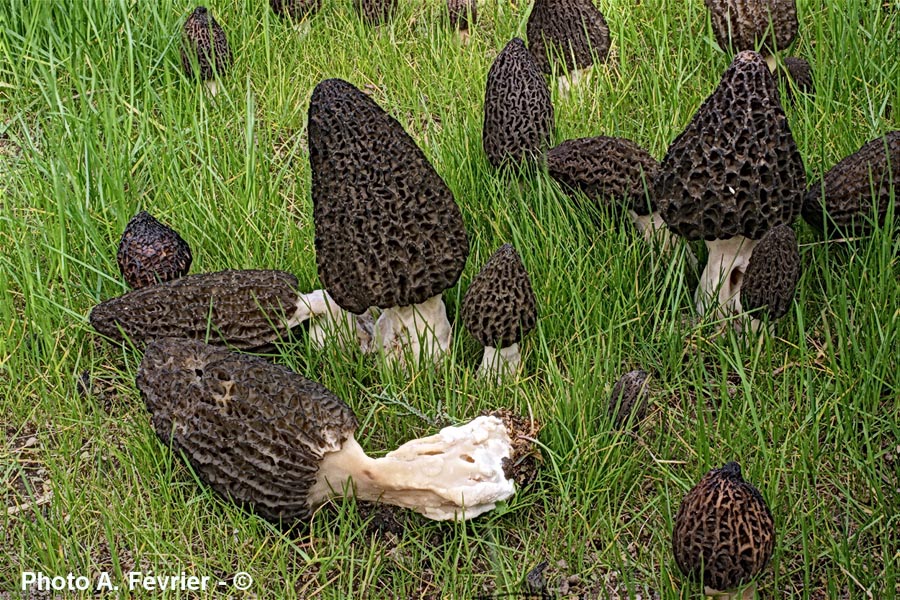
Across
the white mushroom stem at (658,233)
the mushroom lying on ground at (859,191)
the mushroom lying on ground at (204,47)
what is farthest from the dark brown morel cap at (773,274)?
the mushroom lying on ground at (204,47)

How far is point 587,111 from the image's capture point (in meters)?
4.83

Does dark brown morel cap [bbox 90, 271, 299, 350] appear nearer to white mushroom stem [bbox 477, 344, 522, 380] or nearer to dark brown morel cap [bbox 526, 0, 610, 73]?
white mushroom stem [bbox 477, 344, 522, 380]

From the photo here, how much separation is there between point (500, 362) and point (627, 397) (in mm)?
500

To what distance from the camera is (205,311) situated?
3758 millimetres

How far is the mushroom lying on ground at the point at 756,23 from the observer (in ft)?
15.5

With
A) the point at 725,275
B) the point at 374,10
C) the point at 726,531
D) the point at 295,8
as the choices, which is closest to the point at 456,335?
the point at 725,275

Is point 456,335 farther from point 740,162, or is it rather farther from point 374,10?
point 374,10

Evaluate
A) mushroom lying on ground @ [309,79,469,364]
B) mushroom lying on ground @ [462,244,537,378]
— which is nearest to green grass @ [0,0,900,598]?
mushroom lying on ground @ [462,244,537,378]

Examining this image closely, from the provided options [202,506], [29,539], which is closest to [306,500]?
[202,506]

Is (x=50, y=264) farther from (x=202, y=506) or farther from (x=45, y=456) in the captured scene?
(x=202, y=506)

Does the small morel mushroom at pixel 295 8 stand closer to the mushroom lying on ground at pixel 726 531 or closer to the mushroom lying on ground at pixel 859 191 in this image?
the mushroom lying on ground at pixel 859 191

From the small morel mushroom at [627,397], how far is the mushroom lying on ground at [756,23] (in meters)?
1.97

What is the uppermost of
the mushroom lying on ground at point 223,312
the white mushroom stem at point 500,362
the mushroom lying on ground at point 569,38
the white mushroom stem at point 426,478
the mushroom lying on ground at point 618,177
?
the mushroom lying on ground at point 569,38

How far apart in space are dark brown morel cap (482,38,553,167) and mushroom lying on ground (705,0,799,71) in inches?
36.7
